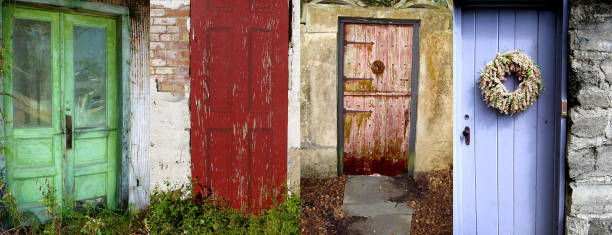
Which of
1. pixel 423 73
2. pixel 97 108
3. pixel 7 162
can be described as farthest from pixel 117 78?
pixel 423 73

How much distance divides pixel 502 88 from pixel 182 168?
2.82m

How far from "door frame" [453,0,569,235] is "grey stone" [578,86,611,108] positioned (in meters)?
0.13

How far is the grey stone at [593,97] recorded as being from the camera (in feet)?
10.2

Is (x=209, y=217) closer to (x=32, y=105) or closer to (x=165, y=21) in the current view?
(x=165, y=21)

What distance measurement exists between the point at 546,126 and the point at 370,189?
2265 millimetres

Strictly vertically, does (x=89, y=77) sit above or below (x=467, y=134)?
above

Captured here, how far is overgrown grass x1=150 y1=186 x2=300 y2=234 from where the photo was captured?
3600mm

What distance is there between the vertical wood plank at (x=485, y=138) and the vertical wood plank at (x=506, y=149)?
43mm

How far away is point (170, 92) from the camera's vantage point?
12.4ft

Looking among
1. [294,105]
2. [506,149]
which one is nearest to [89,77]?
[294,105]

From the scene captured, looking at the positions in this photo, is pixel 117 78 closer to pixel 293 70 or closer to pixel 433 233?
pixel 293 70

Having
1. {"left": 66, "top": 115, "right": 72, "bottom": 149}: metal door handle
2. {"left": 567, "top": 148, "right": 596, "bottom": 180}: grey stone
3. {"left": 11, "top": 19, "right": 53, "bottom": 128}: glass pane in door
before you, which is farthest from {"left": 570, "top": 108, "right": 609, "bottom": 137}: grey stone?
{"left": 11, "top": 19, "right": 53, "bottom": 128}: glass pane in door

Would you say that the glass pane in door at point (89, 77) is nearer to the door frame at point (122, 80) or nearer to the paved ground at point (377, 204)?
the door frame at point (122, 80)

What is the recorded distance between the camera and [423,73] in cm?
533
